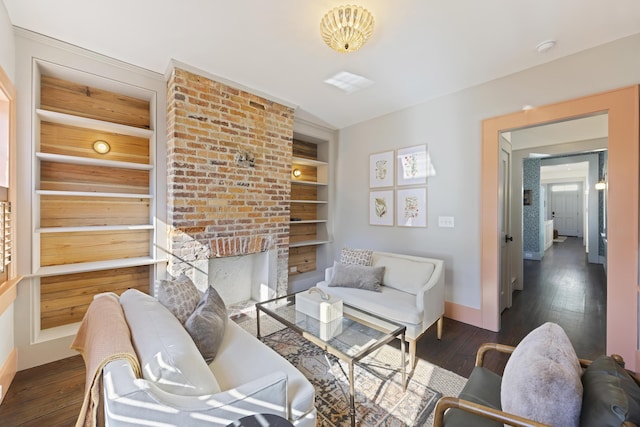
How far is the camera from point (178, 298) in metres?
1.73

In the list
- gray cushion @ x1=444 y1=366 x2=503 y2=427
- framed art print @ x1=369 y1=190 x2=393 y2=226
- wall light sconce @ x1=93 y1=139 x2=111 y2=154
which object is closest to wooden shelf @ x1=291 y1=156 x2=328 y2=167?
framed art print @ x1=369 y1=190 x2=393 y2=226

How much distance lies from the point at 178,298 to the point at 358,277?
1.81 m

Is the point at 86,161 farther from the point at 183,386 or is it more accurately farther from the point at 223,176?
the point at 183,386

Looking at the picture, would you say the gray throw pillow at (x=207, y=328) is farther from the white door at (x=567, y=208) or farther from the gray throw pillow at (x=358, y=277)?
the white door at (x=567, y=208)

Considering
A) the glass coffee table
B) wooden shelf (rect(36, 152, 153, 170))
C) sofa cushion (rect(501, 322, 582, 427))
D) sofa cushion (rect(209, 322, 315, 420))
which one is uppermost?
wooden shelf (rect(36, 152, 153, 170))

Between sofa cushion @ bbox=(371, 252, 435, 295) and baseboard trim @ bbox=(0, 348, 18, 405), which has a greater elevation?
sofa cushion @ bbox=(371, 252, 435, 295)

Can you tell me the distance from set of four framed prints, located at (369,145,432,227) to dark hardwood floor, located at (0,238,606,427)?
55.1 inches

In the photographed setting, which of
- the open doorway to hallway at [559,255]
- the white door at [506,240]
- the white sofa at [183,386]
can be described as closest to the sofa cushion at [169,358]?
the white sofa at [183,386]

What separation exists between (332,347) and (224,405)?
88 cm

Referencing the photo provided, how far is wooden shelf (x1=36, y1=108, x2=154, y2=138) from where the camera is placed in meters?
2.26

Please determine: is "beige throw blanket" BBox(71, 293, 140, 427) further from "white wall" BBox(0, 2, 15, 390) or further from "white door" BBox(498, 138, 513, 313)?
"white door" BBox(498, 138, 513, 313)

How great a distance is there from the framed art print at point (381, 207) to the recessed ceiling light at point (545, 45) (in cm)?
207

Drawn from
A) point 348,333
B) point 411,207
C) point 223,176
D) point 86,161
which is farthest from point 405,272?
point 86,161

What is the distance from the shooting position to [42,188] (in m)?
2.37
